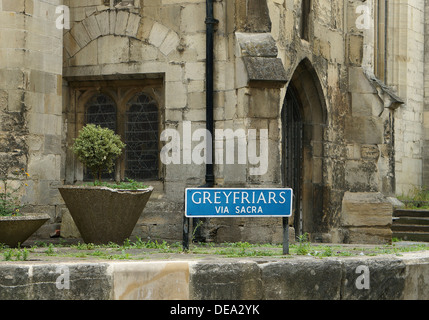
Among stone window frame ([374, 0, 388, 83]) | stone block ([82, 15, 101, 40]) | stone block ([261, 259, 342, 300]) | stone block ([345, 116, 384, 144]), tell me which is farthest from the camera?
stone window frame ([374, 0, 388, 83])

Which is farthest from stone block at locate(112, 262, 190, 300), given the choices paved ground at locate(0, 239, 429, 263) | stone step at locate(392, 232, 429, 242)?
stone step at locate(392, 232, 429, 242)

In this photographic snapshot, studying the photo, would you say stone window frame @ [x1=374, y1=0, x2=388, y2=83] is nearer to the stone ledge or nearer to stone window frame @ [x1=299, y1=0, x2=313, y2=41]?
stone window frame @ [x1=299, y1=0, x2=313, y2=41]

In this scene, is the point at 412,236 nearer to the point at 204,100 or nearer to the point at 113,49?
the point at 204,100

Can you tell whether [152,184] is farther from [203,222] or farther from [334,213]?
[334,213]

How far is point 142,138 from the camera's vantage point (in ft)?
39.1

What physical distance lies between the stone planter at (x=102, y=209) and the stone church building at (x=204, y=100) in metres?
1.19

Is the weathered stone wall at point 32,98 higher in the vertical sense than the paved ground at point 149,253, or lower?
higher

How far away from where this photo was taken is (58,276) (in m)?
6.44

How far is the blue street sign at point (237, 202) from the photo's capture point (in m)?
7.84

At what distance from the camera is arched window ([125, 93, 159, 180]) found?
38.8ft

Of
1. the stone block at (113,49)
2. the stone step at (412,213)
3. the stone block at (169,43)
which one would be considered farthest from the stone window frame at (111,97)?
the stone step at (412,213)

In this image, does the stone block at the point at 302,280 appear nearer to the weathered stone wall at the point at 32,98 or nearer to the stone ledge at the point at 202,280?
the stone ledge at the point at 202,280

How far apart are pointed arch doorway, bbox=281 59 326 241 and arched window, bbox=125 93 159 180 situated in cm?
249
